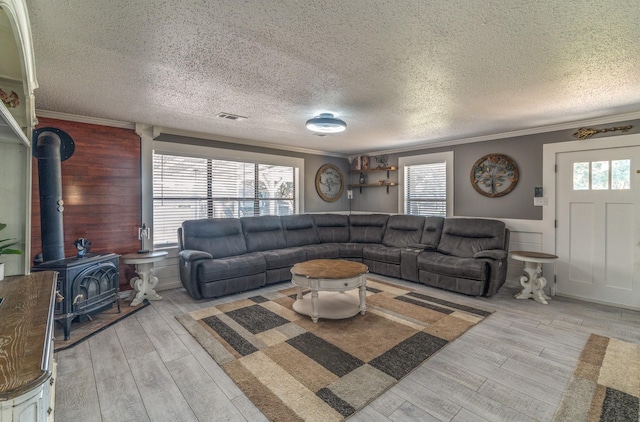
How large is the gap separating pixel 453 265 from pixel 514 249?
1181 mm

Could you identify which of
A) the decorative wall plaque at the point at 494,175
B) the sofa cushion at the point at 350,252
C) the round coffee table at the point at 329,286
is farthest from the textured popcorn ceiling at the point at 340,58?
the sofa cushion at the point at 350,252

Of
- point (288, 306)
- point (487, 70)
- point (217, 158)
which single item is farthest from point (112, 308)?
point (487, 70)

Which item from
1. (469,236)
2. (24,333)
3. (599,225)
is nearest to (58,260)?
(24,333)

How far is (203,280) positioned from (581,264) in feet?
16.4

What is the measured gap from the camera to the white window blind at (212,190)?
432cm

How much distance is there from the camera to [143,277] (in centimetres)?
375

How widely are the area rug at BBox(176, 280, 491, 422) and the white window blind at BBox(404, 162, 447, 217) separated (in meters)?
2.08

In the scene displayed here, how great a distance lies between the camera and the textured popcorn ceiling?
62.0 inches

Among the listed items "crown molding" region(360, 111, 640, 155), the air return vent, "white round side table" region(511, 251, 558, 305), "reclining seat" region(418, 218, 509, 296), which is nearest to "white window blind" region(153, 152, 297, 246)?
the air return vent

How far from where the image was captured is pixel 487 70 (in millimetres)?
2268

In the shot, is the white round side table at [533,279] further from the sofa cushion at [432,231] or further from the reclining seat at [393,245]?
the reclining seat at [393,245]

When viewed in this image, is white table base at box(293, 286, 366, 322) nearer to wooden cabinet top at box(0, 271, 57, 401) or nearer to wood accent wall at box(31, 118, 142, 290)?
wooden cabinet top at box(0, 271, 57, 401)

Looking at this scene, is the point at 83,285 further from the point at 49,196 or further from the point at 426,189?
the point at 426,189

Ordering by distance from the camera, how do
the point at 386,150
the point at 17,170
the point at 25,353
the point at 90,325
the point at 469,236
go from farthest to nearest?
the point at 386,150, the point at 469,236, the point at 90,325, the point at 17,170, the point at 25,353
